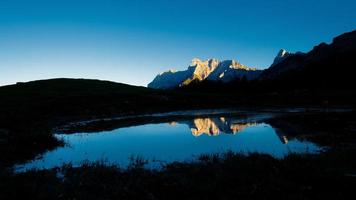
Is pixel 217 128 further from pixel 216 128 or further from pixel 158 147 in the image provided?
pixel 158 147

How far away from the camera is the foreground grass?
A: 1136 centimetres

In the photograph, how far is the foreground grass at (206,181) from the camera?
37.3 feet

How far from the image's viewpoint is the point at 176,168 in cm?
1543

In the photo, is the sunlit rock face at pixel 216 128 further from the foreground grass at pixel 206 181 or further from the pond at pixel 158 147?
the foreground grass at pixel 206 181

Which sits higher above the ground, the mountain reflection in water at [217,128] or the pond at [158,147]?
the mountain reflection in water at [217,128]

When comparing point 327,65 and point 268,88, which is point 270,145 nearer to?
point 268,88

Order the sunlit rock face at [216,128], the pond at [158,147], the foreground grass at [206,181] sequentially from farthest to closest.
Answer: the sunlit rock face at [216,128], the pond at [158,147], the foreground grass at [206,181]

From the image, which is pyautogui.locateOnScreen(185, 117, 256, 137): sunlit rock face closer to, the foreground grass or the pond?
the pond

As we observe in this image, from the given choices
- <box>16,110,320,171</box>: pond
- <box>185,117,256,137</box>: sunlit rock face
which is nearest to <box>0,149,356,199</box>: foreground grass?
<box>16,110,320,171</box>: pond

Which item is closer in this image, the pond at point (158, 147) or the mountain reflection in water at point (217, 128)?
the pond at point (158, 147)

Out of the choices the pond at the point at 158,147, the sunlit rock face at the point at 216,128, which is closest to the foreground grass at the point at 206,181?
the pond at the point at 158,147

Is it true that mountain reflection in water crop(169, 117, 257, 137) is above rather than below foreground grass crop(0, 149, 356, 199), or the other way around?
above

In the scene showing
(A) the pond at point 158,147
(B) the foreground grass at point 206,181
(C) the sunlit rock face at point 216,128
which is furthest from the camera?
(C) the sunlit rock face at point 216,128

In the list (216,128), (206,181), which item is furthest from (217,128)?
(206,181)
